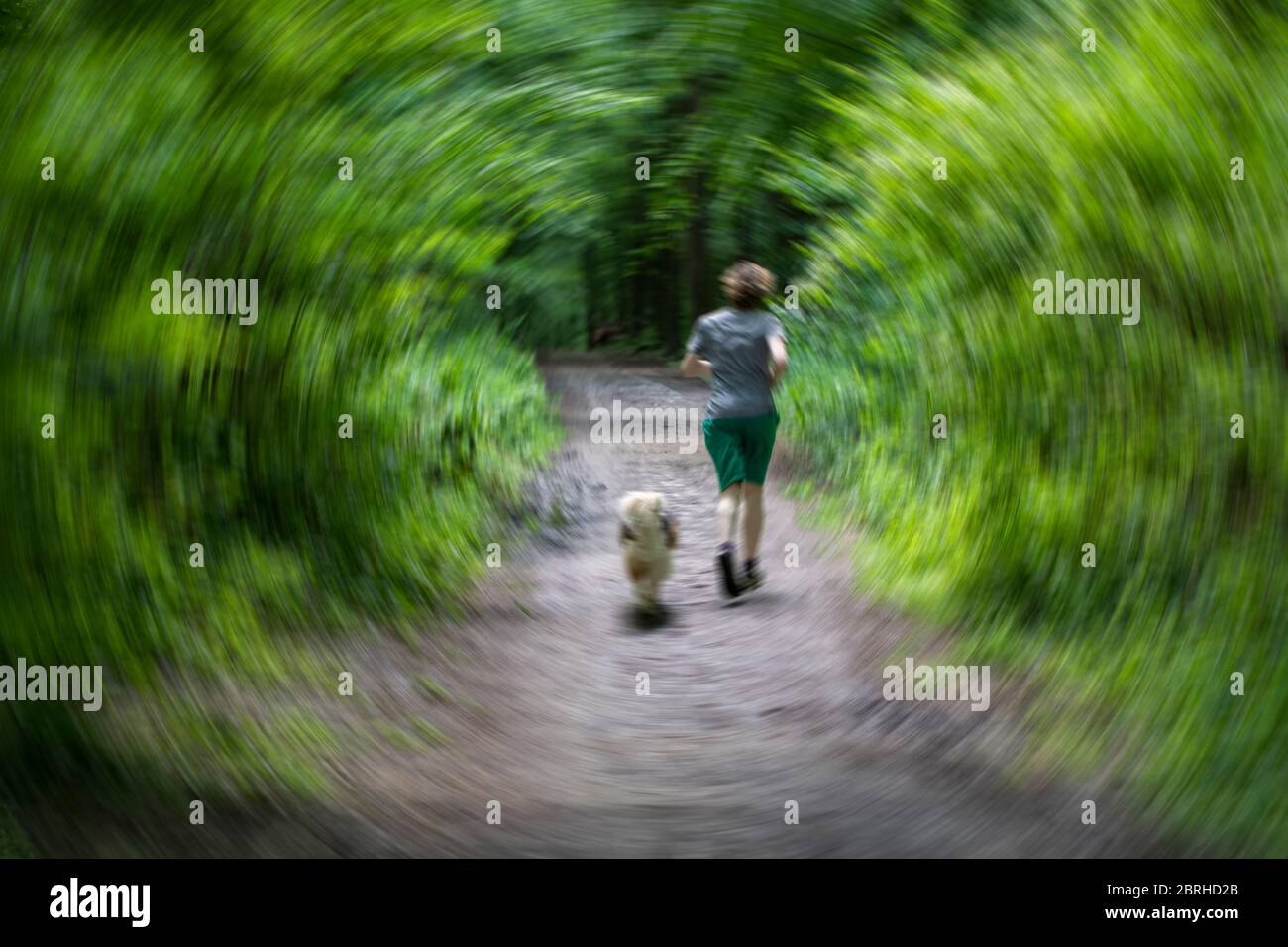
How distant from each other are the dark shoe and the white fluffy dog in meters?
0.31

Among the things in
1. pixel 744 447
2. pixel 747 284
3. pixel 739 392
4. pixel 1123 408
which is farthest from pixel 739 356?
pixel 1123 408

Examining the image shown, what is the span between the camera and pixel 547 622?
632 cm

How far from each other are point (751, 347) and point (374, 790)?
3373 millimetres

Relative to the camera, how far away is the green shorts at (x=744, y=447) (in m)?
6.34

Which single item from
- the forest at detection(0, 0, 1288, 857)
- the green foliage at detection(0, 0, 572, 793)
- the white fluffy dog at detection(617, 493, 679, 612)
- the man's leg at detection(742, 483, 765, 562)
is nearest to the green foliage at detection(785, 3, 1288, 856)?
the forest at detection(0, 0, 1288, 857)

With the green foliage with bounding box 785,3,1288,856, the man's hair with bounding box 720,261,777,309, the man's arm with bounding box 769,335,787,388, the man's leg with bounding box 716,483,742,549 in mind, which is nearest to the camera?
the green foliage with bounding box 785,3,1288,856

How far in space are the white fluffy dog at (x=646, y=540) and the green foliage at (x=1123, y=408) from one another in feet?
4.11

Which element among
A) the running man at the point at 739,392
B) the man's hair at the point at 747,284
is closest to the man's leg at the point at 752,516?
the running man at the point at 739,392

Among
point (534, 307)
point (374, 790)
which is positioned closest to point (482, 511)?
point (374, 790)

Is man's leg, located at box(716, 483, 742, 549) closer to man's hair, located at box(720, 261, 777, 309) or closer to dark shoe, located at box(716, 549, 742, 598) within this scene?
dark shoe, located at box(716, 549, 742, 598)

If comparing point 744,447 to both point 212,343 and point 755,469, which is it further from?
point 212,343

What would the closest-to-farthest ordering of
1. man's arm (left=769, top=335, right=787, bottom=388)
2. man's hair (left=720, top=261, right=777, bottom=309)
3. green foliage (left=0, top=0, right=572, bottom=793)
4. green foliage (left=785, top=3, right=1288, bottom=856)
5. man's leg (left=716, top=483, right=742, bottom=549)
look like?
green foliage (left=785, top=3, right=1288, bottom=856) < green foliage (left=0, top=0, right=572, bottom=793) < man's arm (left=769, top=335, right=787, bottom=388) < man's hair (left=720, top=261, right=777, bottom=309) < man's leg (left=716, top=483, right=742, bottom=549)

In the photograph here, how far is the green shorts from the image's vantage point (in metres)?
6.34

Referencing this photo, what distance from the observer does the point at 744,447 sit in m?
6.40
